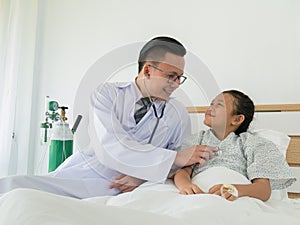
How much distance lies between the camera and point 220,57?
198 centimetres

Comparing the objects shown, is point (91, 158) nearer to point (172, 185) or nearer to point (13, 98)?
point (172, 185)

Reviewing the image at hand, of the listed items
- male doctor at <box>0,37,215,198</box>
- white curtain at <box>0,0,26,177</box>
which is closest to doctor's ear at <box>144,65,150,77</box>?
male doctor at <box>0,37,215,198</box>

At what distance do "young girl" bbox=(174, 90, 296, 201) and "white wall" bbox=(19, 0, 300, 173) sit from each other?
0.46 meters

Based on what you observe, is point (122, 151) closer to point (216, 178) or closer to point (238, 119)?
point (216, 178)

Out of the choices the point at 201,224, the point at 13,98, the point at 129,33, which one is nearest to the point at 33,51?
the point at 13,98

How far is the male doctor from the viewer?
1293 mm

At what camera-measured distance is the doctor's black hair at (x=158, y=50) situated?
145cm

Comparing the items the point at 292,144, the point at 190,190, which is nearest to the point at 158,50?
the point at 190,190

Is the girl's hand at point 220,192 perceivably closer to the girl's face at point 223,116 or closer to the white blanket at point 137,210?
the white blanket at point 137,210

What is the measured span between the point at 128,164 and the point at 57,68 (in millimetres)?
1422

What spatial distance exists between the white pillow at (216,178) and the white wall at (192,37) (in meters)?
0.76

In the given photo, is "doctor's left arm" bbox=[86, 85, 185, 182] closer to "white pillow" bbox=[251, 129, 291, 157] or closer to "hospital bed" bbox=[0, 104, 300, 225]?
"hospital bed" bbox=[0, 104, 300, 225]

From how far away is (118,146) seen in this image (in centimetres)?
132

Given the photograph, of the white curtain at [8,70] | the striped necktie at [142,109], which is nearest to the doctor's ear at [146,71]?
the striped necktie at [142,109]
